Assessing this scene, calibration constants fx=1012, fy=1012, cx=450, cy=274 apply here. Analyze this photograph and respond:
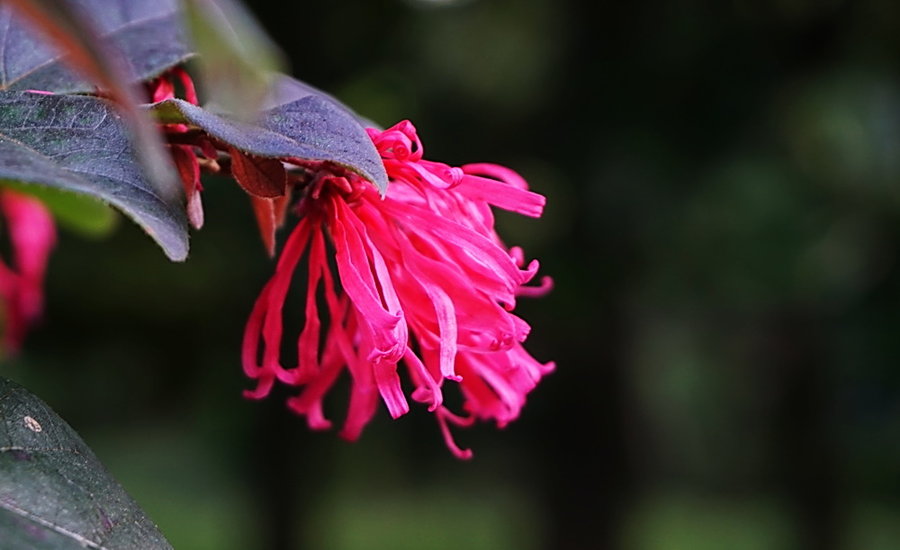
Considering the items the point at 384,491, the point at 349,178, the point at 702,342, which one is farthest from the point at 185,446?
the point at 349,178

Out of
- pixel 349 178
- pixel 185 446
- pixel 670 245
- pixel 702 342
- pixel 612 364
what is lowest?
pixel 185 446

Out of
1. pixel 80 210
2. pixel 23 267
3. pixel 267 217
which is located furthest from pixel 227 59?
pixel 23 267

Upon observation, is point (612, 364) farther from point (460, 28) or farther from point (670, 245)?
point (460, 28)

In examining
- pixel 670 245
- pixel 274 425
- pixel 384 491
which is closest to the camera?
pixel 670 245

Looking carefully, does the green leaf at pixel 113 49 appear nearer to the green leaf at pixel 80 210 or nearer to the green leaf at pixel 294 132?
the green leaf at pixel 294 132

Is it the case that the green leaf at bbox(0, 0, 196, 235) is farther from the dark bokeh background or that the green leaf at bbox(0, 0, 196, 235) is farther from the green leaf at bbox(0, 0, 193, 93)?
the dark bokeh background

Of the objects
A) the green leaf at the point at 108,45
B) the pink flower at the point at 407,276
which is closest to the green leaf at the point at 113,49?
the green leaf at the point at 108,45

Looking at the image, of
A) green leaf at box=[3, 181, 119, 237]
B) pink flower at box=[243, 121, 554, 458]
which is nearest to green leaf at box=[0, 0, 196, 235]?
pink flower at box=[243, 121, 554, 458]
